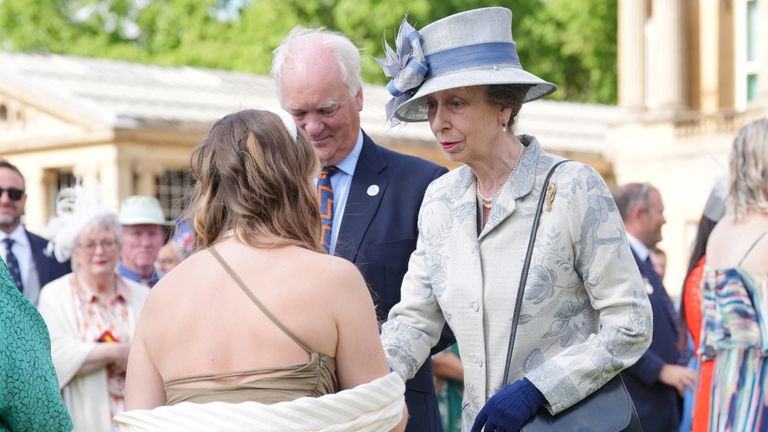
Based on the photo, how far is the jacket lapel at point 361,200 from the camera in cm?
506

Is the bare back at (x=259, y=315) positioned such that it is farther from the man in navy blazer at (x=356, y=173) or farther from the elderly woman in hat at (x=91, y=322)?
the elderly woman in hat at (x=91, y=322)

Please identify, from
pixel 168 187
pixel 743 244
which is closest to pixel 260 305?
pixel 743 244

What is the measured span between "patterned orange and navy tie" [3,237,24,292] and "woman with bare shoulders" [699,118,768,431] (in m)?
4.13

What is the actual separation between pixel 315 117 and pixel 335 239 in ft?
1.47

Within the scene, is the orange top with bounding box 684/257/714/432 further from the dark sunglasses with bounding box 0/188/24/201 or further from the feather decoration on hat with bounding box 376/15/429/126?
the dark sunglasses with bounding box 0/188/24/201

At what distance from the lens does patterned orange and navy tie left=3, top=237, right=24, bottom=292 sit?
834cm

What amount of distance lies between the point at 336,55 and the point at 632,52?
28.4m

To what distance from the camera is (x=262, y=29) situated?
36.8 m

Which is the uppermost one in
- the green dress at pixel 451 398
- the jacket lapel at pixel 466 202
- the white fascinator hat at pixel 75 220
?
the jacket lapel at pixel 466 202

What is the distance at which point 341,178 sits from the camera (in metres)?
5.27

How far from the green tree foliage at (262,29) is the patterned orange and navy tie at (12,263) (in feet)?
86.3

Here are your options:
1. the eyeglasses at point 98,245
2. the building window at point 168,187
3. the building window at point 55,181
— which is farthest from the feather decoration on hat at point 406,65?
the building window at point 55,181

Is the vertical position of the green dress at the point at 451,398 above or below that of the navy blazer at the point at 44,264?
below

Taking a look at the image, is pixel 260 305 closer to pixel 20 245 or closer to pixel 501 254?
pixel 501 254
